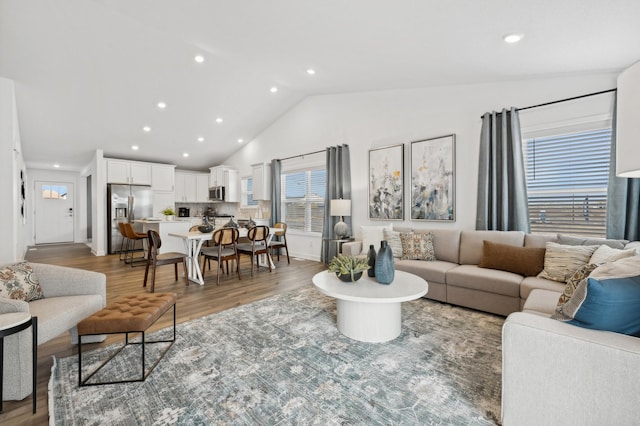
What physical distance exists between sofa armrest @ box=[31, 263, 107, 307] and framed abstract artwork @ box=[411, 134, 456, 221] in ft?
13.3

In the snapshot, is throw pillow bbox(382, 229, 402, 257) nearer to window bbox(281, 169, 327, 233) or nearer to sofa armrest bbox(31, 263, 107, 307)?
window bbox(281, 169, 327, 233)

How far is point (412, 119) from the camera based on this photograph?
460 centimetres

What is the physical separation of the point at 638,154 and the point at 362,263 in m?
2.02

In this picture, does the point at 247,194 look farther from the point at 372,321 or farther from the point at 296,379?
the point at 296,379

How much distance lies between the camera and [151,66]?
4539 millimetres

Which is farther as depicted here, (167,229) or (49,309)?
(167,229)

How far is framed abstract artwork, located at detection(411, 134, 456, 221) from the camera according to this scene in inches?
164

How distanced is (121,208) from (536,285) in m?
8.27

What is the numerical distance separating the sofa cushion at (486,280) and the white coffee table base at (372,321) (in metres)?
1.09

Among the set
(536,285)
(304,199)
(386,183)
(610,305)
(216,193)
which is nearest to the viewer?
(610,305)

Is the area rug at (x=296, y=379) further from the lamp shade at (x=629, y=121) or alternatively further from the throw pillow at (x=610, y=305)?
the lamp shade at (x=629, y=121)

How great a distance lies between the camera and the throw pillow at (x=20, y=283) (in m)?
2.05

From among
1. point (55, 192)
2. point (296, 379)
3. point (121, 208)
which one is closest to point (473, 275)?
point (296, 379)

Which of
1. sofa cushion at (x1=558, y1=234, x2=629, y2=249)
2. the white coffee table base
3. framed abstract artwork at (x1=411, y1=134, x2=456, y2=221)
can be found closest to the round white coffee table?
the white coffee table base
